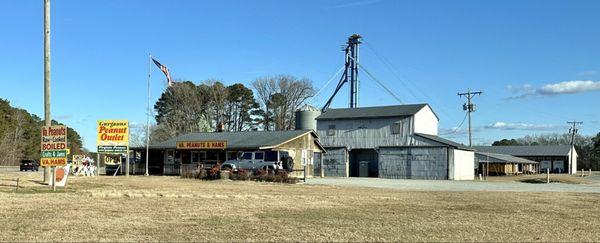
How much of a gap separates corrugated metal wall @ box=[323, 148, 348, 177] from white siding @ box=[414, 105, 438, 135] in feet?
22.2

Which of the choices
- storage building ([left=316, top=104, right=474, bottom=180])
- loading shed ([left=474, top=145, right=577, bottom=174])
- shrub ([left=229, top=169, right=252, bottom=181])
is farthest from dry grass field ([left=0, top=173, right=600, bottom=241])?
loading shed ([left=474, top=145, right=577, bottom=174])

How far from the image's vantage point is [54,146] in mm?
21797

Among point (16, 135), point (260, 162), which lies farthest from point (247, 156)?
point (16, 135)

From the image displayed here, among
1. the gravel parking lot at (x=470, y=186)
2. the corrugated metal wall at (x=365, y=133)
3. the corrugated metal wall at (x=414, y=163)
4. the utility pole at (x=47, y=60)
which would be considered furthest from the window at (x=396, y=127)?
the utility pole at (x=47, y=60)

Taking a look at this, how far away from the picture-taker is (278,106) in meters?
84.4

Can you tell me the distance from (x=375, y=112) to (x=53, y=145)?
3704 centimetres

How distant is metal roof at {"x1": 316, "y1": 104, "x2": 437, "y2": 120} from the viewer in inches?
2085

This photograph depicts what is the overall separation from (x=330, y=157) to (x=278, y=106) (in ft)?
102

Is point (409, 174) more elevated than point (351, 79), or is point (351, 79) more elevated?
point (351, 79)

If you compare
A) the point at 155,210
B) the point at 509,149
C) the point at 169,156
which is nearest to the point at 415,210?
the point at 155,210

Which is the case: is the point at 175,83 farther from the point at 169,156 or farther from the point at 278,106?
the point at 169,156

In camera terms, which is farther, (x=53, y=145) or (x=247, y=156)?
(x=247, y=156)

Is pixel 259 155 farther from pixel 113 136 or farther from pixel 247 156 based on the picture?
pixel 113 136

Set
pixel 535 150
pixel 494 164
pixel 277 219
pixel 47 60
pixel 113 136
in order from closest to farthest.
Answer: pixel 277 219, pixel 47 60, pixel 113 136, pixel 494 164, pixel 535 150
